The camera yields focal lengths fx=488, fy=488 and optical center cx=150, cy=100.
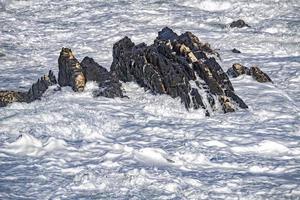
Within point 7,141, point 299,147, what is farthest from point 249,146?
point 7,141

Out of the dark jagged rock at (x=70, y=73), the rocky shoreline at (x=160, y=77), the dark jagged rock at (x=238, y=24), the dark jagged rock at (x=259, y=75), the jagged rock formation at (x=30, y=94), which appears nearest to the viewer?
the rocky shoreline at (x=160, y=77)

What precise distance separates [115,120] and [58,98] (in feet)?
7.60

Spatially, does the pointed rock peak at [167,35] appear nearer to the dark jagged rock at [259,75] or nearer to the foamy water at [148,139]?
the foamy water at [148,139]

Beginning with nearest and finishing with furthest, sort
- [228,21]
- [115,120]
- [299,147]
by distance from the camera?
[299,147]
[115,120]
[228,21]

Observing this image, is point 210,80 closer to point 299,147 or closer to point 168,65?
→ point 168,65

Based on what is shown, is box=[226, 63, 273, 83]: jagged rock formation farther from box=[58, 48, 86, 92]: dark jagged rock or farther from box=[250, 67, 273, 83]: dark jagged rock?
box=[58, 48, 86, 92]: dark jagged rock

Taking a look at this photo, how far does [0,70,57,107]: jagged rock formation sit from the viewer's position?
12.5 meters

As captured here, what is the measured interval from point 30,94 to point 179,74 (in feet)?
13.1

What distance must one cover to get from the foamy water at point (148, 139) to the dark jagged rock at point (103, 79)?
28 centimetres

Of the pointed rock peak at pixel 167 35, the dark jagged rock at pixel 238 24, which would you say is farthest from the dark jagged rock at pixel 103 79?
the dark jagged rock at pixel 238 24

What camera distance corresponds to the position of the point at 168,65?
13000 mm

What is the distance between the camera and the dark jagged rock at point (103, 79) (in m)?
13.0

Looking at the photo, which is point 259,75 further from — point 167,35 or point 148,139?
point 148,139

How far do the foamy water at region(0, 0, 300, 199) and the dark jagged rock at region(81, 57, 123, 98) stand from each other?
0.28 meters
